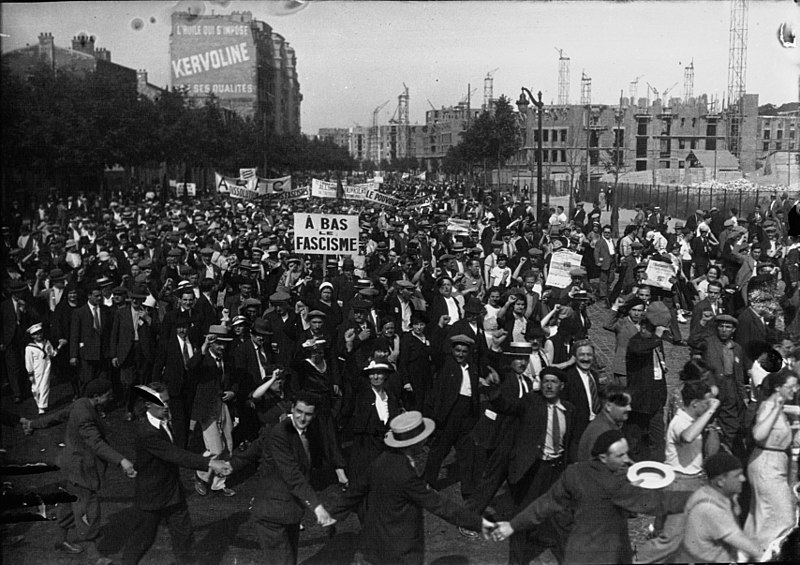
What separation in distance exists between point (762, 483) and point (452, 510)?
95.3 inches

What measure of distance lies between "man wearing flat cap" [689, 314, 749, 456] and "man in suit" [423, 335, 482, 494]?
2.10 m

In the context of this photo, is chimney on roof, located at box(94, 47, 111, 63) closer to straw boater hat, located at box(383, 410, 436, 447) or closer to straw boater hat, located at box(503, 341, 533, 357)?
straw boater hat, located at box(503, 341, 533, 357)

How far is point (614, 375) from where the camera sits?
8.88m

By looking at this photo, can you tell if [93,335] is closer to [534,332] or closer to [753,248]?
[534,332]

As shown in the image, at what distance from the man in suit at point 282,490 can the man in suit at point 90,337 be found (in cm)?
563

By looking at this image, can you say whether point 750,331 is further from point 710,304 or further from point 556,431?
point 556,431

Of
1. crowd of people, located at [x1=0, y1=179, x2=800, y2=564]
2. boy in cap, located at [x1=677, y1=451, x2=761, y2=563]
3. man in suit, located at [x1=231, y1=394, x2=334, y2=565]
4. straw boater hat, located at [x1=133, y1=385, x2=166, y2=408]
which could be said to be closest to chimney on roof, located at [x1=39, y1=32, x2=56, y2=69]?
crowd of people, located at [x1=0, y1=179, x2=800, y2=564]

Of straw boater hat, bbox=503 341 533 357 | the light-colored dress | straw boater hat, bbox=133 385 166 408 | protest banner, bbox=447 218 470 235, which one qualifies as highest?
protest banner, bbox=447 218 470 235

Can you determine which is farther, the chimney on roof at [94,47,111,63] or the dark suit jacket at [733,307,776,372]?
the chimney on roof at [94,47,111,63]

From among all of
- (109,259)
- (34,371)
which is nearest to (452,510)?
(34,371)

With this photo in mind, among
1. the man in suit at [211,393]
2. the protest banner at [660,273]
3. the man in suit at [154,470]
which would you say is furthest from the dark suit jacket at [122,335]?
the protest banner at [660,273]

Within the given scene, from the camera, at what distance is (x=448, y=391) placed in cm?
824

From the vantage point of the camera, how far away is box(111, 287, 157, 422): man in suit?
1090 centimetres

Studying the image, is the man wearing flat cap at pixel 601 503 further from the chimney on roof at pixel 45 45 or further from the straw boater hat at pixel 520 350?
the chimney on roof at pixel 45 45
